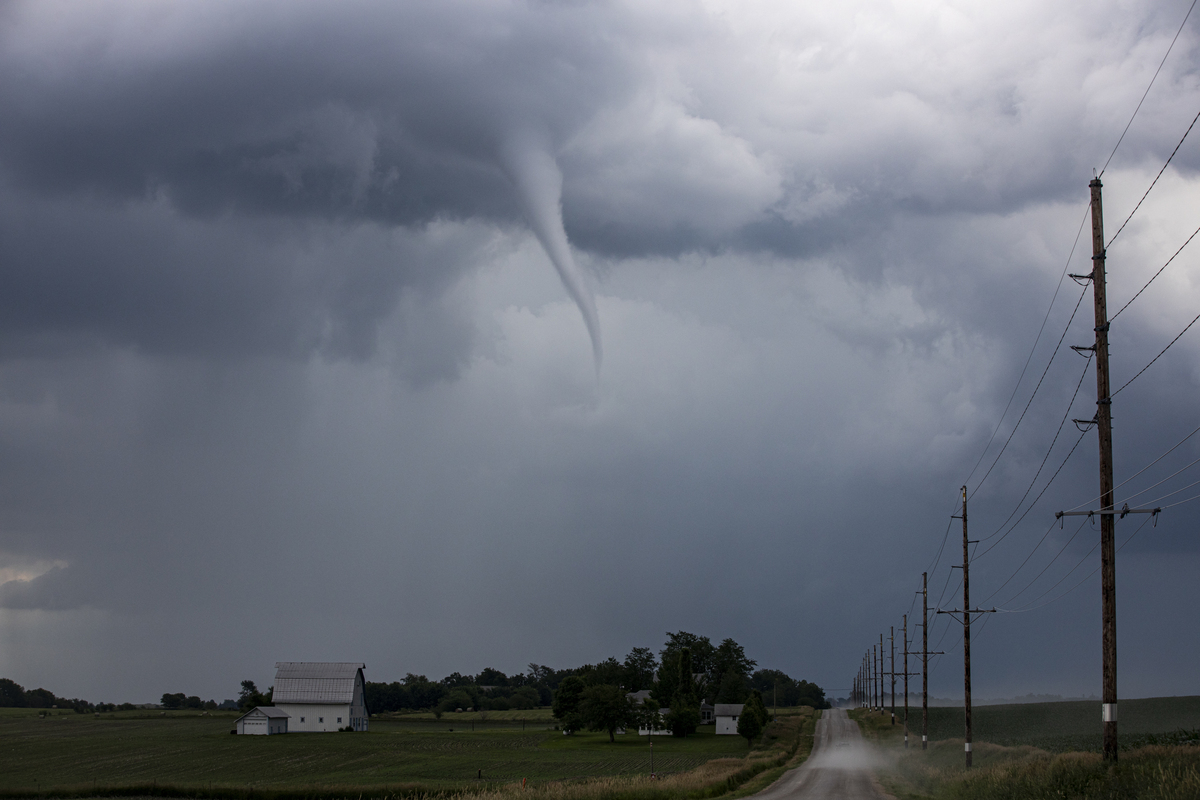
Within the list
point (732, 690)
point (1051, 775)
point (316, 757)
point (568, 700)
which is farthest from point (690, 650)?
point (1051, 775)

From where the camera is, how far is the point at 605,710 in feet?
313

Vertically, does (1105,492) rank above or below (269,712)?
above

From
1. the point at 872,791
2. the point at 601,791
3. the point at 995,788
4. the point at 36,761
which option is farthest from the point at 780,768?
the point at 36,761

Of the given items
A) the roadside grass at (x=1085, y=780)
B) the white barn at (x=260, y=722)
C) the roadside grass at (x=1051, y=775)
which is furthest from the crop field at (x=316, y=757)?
the roadside grass at (x=1085, y=780)

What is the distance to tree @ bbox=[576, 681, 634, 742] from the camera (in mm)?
95125

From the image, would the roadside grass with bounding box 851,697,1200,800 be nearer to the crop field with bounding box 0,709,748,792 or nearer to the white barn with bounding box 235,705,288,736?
the crop field with bounding box 0,709,748,792

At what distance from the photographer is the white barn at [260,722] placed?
10288 cm

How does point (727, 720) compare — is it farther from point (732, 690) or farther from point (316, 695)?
point (316, 695)

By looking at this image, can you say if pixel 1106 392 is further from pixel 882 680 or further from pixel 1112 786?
pixel 882 680

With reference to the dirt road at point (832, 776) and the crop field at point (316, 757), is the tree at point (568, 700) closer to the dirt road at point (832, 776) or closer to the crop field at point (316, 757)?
the crop field at point (316, 757)

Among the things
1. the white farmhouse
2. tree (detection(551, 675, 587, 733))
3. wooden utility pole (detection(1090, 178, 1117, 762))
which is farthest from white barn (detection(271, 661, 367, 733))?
wooden utility pole (detection(1090, 178, 1117, 762))

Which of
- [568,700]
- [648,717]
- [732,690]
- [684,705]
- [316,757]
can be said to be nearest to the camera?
[316,757]

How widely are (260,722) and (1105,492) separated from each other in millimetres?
103075

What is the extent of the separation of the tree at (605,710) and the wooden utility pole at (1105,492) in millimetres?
77507
